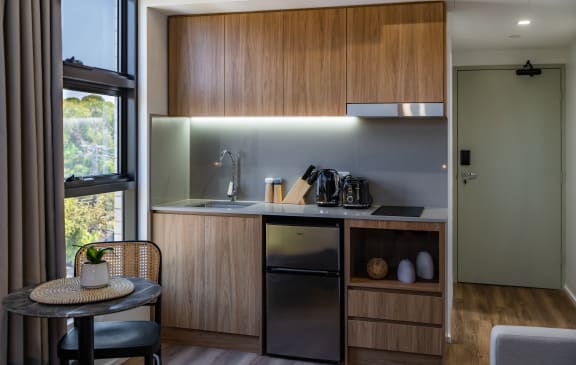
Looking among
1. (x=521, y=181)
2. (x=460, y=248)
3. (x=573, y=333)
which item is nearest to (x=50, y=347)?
(x=573, y=333)

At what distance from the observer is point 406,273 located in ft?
11.3

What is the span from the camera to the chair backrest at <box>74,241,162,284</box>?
3004 mm

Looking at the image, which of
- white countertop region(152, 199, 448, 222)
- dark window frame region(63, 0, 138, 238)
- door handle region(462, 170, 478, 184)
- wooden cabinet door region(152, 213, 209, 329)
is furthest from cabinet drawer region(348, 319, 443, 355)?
door handle region(462, 170, 478, 184)

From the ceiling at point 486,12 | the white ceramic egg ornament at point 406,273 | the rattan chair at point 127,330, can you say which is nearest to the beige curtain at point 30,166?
the rattan chair at point 127,330

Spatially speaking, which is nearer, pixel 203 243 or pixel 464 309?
pixel 203 243

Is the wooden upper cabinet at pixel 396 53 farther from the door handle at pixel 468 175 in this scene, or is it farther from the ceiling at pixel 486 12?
the door handle at pixel 468 175

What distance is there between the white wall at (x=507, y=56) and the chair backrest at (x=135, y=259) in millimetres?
3580

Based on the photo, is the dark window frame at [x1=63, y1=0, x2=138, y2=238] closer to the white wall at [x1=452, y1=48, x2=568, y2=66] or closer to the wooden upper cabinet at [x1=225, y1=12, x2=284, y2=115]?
the wooden upper cabinet at [x1=225, y1=12, x2=284, y2=115]

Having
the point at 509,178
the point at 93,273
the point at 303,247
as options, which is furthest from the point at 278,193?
the point at 509,178

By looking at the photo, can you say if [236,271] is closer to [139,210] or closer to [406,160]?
[139,210]

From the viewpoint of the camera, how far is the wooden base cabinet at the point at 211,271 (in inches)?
143

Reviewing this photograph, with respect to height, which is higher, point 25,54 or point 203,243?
point 25,54

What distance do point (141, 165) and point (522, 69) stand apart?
3.57 m

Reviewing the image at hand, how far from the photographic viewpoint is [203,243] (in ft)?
12.2
